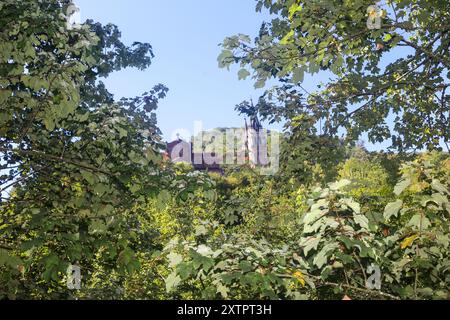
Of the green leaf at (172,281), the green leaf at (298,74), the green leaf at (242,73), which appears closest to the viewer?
the green leaf at (172,281)

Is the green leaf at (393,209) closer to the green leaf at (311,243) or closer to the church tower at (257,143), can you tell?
the green leaf at (311,243)

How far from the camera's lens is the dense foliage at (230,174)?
3.02 metres

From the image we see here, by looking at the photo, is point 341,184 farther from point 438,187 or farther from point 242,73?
point 242,73

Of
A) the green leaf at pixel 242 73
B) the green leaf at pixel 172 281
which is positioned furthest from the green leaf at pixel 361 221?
the green leaf at pixel 242 73

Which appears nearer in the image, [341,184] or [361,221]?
[361,221]

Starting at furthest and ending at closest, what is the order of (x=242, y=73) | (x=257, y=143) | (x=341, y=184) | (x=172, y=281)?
(x=257, y=143)
(x=242, y=73)
(x=341, y=184)
(x=172, y=281)

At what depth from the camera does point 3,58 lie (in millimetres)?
3832

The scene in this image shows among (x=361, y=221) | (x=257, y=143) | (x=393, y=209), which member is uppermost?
(x=257, y=143)

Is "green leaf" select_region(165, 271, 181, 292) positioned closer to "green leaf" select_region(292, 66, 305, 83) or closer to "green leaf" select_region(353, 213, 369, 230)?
"green leaf" select_region(353, 213, 369, 230)

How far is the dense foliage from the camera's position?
302 cm

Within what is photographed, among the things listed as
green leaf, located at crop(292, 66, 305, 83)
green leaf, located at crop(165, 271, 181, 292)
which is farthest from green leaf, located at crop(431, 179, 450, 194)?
green leaf, located at crop(165, 271, 181, 292)

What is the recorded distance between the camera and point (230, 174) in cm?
598

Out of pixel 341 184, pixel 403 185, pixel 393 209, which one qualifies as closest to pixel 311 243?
pixel 341 184
